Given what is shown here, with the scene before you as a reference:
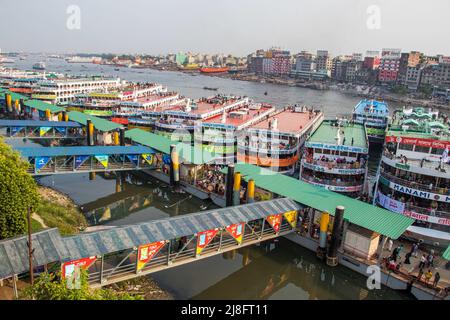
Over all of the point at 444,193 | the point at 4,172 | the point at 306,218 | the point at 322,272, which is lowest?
the point at 322,272

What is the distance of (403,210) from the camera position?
79.3 feet

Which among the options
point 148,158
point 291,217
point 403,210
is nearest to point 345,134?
point 403,210

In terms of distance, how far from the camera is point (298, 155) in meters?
36.2

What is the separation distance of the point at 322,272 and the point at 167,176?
1675 cm

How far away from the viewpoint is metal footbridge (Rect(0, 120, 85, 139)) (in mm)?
41531

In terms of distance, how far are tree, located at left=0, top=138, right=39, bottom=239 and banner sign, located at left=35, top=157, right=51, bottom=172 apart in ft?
34.3

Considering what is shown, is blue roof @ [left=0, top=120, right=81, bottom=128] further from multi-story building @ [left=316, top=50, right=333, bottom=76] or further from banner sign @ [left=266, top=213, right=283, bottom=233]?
multi-story building @ [left=316, top=50, right=333, bottom=76]

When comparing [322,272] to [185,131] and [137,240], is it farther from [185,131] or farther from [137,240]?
[185,131]

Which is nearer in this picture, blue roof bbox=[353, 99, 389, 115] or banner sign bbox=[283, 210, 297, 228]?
banner sign bbox=[283, 210, 297, 228]

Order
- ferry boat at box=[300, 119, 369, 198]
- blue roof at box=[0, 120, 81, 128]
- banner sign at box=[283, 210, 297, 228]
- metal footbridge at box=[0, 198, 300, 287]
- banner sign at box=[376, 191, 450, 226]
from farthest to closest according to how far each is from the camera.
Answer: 1. blue roof at box=[0, 120, 81, 128]
2. ferry boat at box=[300, 119, 369, 198]
3. banner sign at box=[376, 191, 450, 226]
4. banner sign at box=[283, 210, 297, 228]
5. metal footbridge at box=[0, 198, 300, 287]

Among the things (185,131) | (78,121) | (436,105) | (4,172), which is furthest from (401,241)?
(436,105)

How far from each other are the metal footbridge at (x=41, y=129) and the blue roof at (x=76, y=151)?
518 inches

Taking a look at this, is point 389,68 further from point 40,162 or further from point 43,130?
point 40,162

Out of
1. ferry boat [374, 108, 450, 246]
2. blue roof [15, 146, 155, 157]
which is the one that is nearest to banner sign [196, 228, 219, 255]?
ferry boat [374, 108, 450, 246]
